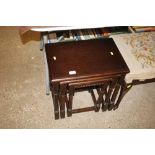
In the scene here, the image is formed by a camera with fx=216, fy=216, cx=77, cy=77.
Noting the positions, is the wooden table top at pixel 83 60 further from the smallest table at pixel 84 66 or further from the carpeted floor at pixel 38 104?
the carpeted floor at pixel 38 104

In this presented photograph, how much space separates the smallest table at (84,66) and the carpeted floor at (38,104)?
10.5 inches

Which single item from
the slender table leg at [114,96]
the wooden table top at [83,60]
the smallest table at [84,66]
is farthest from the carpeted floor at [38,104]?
the wooden table top at [83,60]

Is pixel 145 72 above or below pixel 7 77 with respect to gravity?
above

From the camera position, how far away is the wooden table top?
45.3 inches

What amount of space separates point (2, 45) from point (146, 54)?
1.31 m

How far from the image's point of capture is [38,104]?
1591mm

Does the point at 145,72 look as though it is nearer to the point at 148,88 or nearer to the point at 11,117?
the point at 148,88

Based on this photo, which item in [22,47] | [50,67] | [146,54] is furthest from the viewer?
[22,47]

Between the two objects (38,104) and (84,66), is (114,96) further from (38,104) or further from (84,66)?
(38,104)

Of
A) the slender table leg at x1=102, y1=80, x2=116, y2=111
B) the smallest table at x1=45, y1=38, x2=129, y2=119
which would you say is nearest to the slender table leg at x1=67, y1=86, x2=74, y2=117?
the smallest table at x1=45, y1=38, x2=129, y2=119

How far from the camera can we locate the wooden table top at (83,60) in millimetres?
1151

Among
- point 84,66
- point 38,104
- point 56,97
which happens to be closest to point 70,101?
point 56,97
